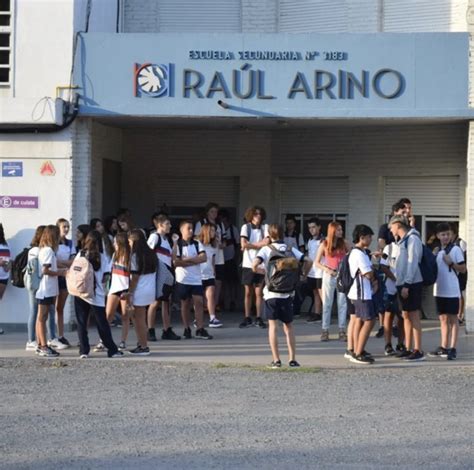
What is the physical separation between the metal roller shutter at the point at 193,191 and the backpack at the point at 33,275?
265 inches

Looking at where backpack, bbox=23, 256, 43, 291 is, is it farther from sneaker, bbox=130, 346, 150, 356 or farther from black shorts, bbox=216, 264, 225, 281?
black shorts, bbox=216, 264, 225, 281

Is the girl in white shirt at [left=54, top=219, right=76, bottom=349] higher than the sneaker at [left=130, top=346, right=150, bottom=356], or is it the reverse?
the girl in white shirt at [left=54, top=219, right=76, bottom=349]

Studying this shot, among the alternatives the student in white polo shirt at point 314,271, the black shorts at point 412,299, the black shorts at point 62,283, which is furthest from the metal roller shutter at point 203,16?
Result: the black shorts at point 412,299

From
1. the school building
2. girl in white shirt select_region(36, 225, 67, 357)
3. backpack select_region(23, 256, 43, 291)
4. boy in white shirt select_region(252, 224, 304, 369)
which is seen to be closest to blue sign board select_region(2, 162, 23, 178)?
the school building

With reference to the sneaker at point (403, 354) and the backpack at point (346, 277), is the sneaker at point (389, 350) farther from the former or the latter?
the backpack at point (346, 277)

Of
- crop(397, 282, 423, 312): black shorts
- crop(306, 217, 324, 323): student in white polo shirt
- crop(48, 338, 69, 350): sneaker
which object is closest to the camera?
crop(397, 282, 423, 312): black shorts

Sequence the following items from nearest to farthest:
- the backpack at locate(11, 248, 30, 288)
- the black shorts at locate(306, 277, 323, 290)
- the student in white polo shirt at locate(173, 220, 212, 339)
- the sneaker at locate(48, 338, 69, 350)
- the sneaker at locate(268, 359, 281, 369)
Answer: the sneaker at locate(268, 359, 281, 369)
the backpack at locate(11, 248, 30, 288)
the sneaker at locate(48, 338, 69, 350)
the student in white polo shirt at locate(173, 220, 212, 339)
the black shorts at locate(306, 277, 323, 290)

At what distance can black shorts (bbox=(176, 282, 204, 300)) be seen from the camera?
15312 millimetres

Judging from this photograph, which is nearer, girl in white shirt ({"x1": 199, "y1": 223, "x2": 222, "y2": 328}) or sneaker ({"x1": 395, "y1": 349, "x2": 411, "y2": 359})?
sneaker ({"x1": 395, "y1": 349, "x2": 411, "y2": 359})

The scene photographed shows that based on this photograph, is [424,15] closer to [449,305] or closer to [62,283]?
[449,305]

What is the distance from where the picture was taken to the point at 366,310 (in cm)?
1286

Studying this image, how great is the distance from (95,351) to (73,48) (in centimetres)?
A: 485

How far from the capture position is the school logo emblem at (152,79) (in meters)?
16.0

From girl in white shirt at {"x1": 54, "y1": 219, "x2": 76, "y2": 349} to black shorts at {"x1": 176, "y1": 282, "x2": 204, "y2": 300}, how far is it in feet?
5.29
